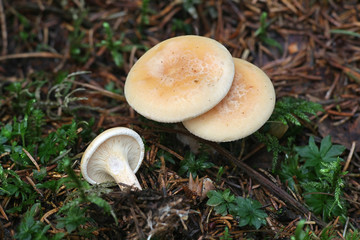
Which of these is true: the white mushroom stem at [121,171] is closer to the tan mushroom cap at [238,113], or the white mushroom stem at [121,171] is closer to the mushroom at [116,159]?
the mushroom at [116,159]

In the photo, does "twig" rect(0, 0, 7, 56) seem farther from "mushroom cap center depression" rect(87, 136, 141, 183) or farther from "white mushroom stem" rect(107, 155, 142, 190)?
"white mushroom stem" rect(107, 155, 142, 190)

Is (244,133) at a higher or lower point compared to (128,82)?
lower

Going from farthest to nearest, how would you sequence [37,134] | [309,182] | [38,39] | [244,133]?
1. [38,39]
2. [37,134]
3. [309,182]
4. [244,133]

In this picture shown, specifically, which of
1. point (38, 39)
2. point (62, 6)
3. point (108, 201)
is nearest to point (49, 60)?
point (38, 39)

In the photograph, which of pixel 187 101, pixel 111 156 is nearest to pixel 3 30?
pixel 111 156

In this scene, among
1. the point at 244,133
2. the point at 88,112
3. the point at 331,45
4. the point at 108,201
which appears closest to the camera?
the point at 108,201

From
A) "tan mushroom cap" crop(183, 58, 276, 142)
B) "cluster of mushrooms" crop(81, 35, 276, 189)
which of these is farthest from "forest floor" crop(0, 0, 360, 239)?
"tan mushroom cap" crop(183, 58, 276, 142)

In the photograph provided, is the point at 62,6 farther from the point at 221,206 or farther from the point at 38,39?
the point at 221,206
